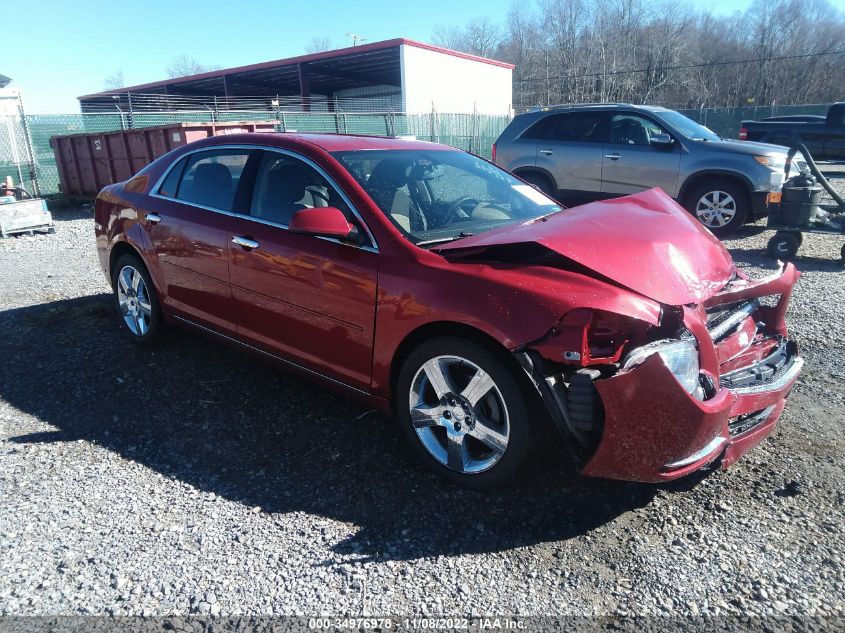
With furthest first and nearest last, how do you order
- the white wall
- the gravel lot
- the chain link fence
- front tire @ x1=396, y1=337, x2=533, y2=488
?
1. the white wall
2. the chain link fence
3. front tire @ x1=396, y1=337, x2=533, y2=488
4. the gravel lot

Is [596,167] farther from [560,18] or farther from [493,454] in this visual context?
[560,18]

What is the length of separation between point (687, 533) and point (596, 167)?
7840mm

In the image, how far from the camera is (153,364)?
471cm

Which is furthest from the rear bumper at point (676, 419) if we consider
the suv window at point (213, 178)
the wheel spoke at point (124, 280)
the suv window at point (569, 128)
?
the suv window at point (569, 128)

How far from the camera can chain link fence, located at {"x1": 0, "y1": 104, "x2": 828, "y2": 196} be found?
610 inches

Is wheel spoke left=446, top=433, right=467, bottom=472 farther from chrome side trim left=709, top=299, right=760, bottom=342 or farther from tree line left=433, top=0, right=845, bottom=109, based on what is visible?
tree line left=433, top=0, right=845, bottom=109

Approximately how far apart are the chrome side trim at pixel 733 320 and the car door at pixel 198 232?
9.47ft

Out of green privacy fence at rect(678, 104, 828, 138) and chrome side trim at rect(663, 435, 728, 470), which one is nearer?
chrome side trim at rect(663, 435, 728, 470)

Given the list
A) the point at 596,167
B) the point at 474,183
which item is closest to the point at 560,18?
the point at 596,167

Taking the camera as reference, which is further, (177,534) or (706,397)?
(177,534)

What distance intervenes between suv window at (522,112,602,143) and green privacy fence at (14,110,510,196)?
4786mm

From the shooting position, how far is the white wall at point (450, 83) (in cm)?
3123

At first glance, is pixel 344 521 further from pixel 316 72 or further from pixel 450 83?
pixel 316 72

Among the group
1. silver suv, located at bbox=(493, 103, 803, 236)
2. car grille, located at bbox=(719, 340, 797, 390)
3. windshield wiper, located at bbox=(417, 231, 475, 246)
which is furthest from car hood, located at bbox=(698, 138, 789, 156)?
windshield wiper, located at bbox=(417, 231, 475, 246)
